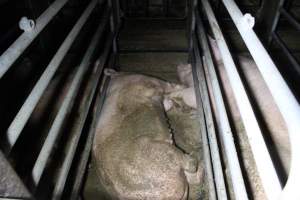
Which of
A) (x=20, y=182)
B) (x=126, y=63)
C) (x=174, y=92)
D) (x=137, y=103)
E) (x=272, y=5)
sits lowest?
(x=126, y=63)

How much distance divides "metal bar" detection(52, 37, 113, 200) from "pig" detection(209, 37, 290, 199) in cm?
106

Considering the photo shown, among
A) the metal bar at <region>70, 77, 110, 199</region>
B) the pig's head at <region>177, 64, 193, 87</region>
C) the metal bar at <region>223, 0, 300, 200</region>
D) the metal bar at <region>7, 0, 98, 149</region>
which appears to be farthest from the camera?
the pig's head at <region>177, 64, 193, 87</region>

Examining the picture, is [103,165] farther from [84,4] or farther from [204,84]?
[84,4]

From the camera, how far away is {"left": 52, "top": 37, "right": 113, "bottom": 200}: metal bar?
163cm

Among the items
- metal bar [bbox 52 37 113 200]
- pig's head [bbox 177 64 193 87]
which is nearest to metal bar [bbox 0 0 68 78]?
metal bar [bbox 52 37 113 200]

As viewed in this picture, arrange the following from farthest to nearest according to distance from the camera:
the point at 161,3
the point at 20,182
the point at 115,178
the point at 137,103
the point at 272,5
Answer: the point at 161,3, the point at 272,5, the point at 137,103, the point at 115,178, the point at 20,182

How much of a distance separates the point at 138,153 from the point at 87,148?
52 cm

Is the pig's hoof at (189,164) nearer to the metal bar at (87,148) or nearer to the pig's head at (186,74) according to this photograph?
the metal bar at (87,148)

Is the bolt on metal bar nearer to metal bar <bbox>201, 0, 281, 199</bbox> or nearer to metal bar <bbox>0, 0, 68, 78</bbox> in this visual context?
metal bar <bbox>201, 0, 281, 199</bbox>

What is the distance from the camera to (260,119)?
1902 mm

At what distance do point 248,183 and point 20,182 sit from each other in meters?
1.24

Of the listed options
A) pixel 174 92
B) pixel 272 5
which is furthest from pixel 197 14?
pixel 272 5

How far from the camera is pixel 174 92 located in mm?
2615

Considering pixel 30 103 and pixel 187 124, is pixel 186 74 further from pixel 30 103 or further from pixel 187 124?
pixel 30 103
